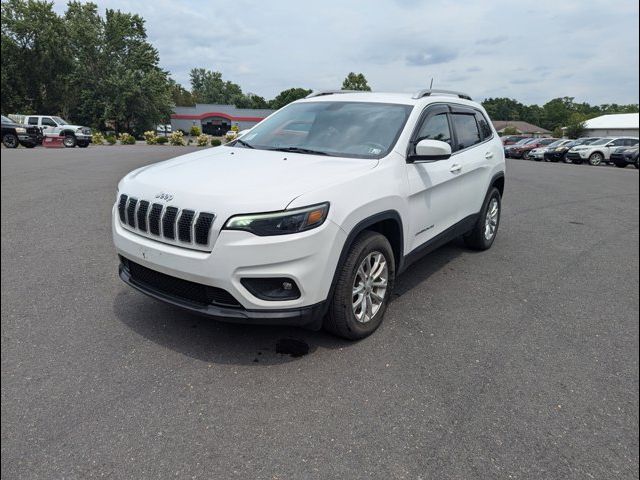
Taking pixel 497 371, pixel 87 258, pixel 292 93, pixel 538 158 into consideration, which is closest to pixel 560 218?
pixel 497 371

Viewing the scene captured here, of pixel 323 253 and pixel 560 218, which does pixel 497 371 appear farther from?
pixel 560 218

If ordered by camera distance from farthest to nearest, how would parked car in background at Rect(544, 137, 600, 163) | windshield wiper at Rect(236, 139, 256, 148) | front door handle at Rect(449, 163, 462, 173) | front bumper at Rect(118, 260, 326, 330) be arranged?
parked car in background at Rect(544, 137, 600, 163)
front door handle at Rect(449, 163, 462, 173)
windshield wiper at Rect(236, 139, 256, 148)
front bumper at Rect(118, 260, 326, 330)

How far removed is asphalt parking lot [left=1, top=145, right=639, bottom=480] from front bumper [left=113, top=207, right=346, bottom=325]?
435mm

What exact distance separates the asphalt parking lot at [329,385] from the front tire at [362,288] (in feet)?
0.49

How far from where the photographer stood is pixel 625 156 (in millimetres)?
22766

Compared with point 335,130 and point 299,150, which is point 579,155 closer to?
point 335,130

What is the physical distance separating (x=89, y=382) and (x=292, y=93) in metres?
97.9

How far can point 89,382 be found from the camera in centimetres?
266

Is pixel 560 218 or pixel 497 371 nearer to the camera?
pixel 497 371

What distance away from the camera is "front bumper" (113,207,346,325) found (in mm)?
2604

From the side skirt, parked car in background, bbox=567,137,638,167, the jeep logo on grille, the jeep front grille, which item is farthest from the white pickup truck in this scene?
parked car in background, bbox=567,137,638,167

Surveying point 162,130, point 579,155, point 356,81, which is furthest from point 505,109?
point 579,155

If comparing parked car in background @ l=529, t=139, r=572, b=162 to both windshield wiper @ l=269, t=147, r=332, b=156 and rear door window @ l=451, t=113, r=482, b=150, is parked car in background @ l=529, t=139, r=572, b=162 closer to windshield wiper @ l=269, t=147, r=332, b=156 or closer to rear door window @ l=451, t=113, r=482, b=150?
rear door window @ l=451, t=113, r=482, b=150

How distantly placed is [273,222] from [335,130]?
164 cm
